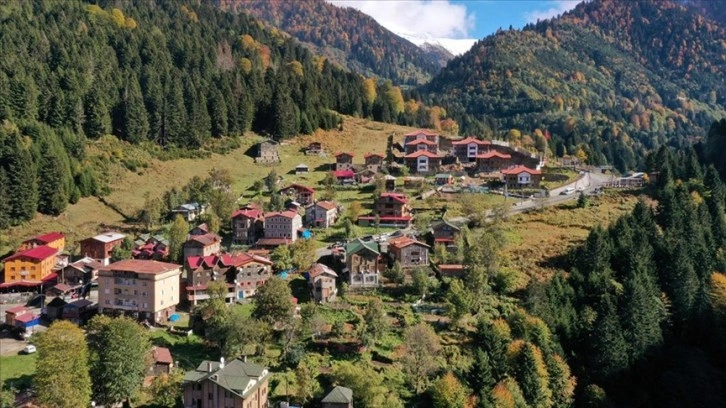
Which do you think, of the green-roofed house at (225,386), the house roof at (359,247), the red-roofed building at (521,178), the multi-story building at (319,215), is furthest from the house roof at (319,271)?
the red-roofed building at (521,178)

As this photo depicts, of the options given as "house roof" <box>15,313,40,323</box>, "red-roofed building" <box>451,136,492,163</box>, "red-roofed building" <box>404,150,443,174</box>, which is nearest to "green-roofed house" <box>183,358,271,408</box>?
"house roof" <box>15,313,40,323</box>

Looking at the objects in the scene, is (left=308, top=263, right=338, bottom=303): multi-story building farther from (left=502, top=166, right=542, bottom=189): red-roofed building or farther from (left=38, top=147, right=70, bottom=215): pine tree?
(left=502, top=166, right=542, bottom=189): red-roofed building

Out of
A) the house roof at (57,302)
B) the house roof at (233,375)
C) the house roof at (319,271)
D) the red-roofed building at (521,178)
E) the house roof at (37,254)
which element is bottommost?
the house roof at (233,375)

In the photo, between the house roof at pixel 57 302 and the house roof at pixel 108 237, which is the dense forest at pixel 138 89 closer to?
the house roof at pixel 108 237

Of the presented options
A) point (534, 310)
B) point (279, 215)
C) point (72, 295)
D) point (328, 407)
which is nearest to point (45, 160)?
point (72, 295)

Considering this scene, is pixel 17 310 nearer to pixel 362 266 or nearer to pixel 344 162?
pixel 362 266

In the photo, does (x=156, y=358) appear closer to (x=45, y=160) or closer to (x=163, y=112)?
(x=45, y=160)
